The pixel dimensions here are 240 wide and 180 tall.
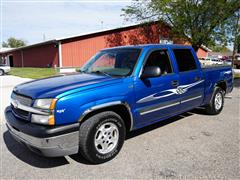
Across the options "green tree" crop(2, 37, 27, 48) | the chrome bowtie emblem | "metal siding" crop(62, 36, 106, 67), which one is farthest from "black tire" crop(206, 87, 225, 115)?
"green tree" crop(2, 37, 27, 48)

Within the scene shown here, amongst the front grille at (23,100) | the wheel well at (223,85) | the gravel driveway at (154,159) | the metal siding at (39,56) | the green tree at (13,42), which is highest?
the green tree at (13,42)

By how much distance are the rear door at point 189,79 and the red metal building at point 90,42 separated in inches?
647

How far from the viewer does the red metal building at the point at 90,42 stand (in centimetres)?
2141

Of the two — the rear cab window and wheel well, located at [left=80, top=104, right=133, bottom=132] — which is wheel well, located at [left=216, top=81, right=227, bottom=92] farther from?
wheel well, located at [left=80, top=104, right=133, bottom=132]

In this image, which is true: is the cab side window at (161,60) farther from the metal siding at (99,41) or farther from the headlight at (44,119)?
the metal siding at (99,41)

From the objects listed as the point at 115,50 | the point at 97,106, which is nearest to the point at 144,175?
the point at 97,106

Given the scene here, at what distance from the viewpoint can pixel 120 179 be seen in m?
3.08

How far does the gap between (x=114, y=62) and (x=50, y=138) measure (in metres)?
2.13

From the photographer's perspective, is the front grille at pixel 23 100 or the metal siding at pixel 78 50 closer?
the front grille at pixel 23 100

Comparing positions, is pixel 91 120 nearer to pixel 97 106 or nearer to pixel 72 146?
pixel 97 106

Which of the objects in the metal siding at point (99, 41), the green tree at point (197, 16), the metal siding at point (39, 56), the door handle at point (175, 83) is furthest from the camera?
the metal siding at point (39, 56)

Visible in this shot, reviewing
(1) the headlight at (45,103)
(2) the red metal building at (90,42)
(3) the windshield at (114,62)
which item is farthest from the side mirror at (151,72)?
(2) the red metal building at (90,42)

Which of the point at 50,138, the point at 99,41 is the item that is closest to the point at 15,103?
the point at 50,138

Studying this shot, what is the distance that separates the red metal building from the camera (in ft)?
70.2
